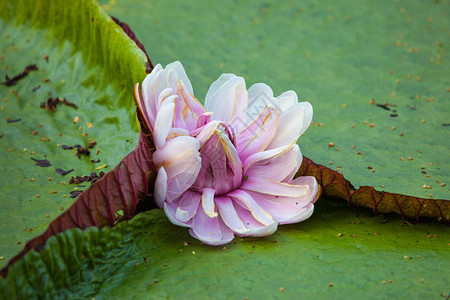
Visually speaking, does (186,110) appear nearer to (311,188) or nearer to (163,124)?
(163,124)

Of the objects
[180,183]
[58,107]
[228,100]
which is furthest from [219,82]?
[58,107]

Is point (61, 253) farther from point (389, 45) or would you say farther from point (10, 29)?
point (389, 45)

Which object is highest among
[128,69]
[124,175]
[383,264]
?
[128,69]

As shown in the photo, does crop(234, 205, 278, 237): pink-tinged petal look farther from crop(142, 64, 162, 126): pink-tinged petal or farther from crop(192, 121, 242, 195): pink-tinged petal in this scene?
crop(142, 64, 162, 126): pink-tinged petal

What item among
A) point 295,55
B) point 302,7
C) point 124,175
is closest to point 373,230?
point 124,175

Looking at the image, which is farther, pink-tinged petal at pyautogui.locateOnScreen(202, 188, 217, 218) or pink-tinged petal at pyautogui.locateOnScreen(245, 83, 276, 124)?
pink-tinged petal at pyautogui.locateOnScreen(245, 83, 276, 124)

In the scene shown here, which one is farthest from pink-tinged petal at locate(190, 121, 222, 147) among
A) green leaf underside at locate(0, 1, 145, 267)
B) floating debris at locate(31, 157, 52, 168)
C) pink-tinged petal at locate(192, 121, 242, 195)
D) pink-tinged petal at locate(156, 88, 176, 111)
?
floating debris at locate(31, 157, 52, 168)

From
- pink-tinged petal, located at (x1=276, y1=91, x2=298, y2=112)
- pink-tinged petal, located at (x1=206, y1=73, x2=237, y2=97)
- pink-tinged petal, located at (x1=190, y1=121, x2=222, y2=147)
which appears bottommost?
pink-tinged petal, located at (x1=190, y1=121, x2=222, y2=147)
